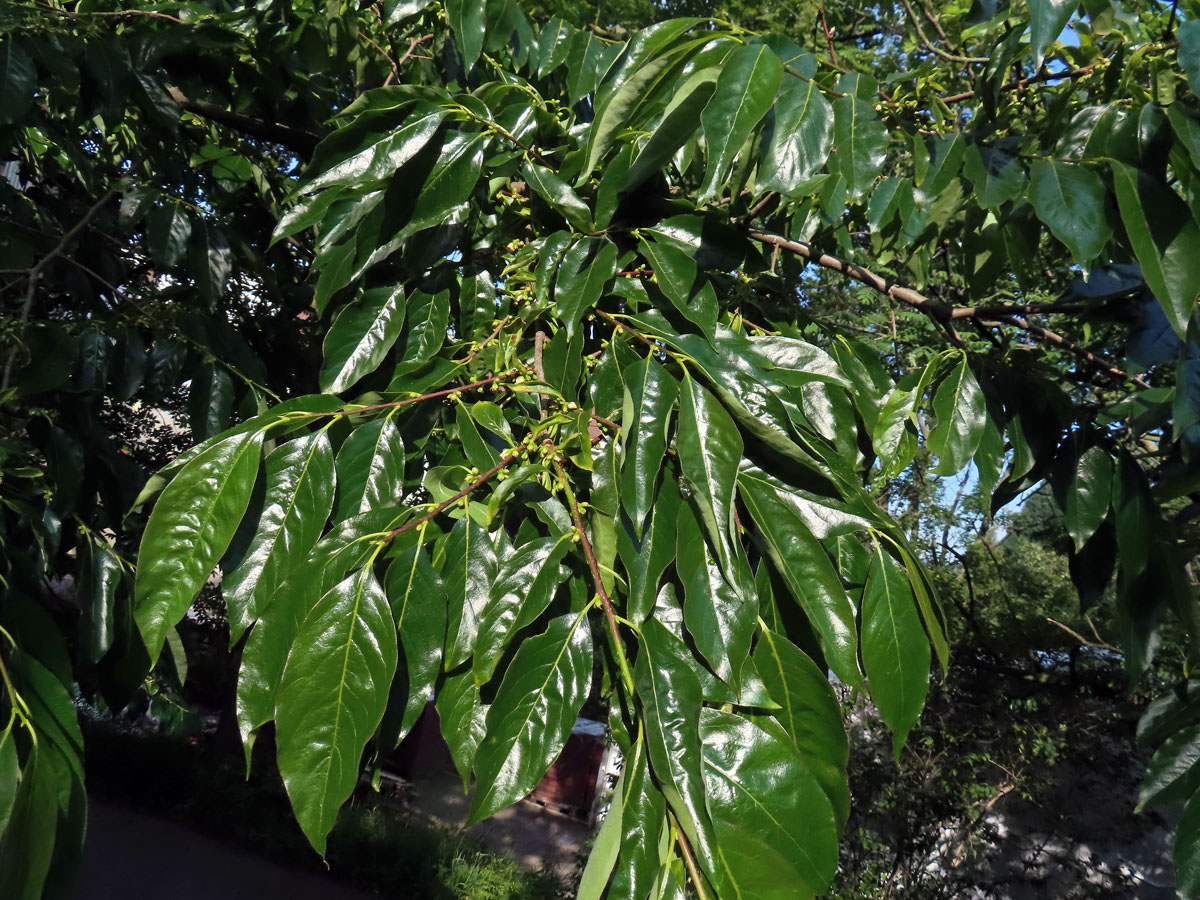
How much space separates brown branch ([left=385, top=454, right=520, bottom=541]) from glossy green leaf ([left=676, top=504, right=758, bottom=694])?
0.20 meters

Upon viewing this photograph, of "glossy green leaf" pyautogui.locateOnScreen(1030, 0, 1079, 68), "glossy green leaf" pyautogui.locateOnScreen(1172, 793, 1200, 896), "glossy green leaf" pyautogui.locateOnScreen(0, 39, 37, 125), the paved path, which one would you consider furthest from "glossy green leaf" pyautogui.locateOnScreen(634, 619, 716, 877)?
the paved path

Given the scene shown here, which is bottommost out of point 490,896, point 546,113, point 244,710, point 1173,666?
point 490,896

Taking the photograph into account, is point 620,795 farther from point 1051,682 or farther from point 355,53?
point 1051,682

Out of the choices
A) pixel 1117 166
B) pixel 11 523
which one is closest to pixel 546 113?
pixel 1117 166

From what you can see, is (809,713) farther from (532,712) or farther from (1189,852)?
(1189,852)

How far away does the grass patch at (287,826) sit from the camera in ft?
20.4

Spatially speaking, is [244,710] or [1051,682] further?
[1051,682]

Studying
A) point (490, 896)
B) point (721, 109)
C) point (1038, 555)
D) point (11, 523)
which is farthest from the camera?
point (1038, 555)

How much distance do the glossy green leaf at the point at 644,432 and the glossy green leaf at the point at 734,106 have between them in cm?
19

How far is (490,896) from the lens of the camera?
19.8 feet

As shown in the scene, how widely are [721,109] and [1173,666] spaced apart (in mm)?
4483

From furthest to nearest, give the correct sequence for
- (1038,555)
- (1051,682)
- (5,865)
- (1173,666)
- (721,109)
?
(1038,555) → (1051,682) → (1173,666) → (721,109) → (5,865)

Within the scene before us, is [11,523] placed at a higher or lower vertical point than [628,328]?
lower

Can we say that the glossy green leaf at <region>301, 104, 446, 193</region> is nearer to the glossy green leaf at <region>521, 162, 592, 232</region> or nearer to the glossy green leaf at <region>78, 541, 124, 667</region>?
the glossy green leaf at <region>521, 162, 592, 232</region>
